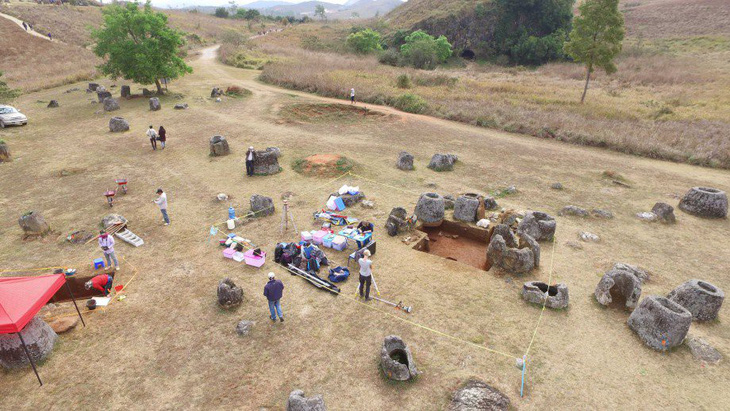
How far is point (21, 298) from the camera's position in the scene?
7.50 metres

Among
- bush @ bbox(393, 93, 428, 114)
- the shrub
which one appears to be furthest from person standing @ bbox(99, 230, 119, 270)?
the shrub

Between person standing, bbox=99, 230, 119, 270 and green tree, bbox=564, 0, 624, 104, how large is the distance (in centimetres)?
3432

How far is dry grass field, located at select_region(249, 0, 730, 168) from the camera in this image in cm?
2344

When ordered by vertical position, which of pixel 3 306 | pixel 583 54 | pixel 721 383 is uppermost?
pixel 583 54

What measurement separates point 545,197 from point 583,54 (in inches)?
815

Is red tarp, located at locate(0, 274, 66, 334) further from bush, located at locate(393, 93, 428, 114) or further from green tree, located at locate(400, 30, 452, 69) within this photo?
green tree, located at locate(400, 30, 452, 69)

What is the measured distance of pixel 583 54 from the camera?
30.0 m

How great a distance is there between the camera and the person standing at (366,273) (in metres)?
9.38

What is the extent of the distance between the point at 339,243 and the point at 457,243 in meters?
4.66

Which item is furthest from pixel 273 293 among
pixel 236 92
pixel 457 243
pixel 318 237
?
pixel 236 92

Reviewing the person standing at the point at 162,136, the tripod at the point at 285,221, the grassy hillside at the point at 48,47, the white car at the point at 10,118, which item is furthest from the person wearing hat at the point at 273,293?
the grassy hillside at the point at 48,47

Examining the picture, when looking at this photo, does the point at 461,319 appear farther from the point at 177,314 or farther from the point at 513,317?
the point at 177,314

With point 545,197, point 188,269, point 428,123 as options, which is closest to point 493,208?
point 545,197

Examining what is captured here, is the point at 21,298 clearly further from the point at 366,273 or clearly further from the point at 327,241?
the point at 327,241
